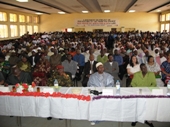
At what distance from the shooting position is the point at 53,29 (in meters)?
24.9

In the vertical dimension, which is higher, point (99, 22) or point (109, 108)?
point (99, 22)

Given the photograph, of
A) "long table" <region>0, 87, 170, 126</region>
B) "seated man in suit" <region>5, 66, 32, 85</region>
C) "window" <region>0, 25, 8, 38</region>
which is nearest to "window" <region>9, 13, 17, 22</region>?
"window" <region>0, 25, 8, 38</region>

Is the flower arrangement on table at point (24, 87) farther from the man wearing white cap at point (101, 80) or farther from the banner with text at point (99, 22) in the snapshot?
the banner with text at point (99, 22)

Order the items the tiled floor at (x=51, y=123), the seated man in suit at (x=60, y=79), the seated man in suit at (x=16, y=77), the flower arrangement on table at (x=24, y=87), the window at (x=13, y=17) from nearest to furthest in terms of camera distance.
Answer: the flower arrangement on table at (x=24, y=87) → the tiled floor at (x=51, y=123) → the seated man in suit at (x=60, y=79) → the seated man in suit at (x=16, y=77) → the window at (x=13, y=17)

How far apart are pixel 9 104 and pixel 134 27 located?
21.6 m

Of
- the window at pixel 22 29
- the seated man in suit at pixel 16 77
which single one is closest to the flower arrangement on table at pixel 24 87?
the seated man in suit at pixel 16 77

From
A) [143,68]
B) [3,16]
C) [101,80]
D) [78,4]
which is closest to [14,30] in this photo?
[3,16]

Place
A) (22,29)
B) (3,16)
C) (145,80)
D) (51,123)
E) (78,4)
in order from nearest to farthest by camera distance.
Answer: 1. (51,123)
2. (145,80)
3. (78,4)
4. (3,16)
5. (22,29)

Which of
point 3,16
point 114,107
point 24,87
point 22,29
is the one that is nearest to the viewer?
point 114,107

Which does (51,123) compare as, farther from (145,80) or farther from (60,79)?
(145,80)

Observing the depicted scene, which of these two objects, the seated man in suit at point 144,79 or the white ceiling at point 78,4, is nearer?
the seated man in suit at point 144,79

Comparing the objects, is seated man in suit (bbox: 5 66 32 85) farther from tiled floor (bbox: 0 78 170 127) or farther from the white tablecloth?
the white tablecloth

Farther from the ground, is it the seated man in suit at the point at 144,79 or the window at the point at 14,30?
the window at the point at 14,30

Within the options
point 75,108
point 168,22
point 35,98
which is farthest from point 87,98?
point 168,22
